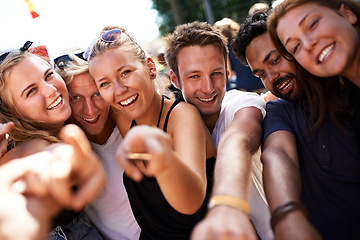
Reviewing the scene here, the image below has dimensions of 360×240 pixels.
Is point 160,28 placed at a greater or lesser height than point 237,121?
lesser

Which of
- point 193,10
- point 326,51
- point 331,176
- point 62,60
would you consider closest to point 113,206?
point 62,60

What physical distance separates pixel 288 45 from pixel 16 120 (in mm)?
1784

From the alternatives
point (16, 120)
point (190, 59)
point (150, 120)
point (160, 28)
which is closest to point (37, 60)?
point (16, 120)

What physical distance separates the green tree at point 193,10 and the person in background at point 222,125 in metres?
11.0

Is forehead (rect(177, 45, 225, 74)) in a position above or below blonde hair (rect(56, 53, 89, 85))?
below

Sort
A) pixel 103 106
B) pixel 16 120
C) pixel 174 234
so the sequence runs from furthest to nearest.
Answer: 1. pixel 103 106
2. pixel 16 120
3. pixel 174 234

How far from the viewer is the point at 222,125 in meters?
1.92

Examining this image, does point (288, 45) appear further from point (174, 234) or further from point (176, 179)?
point (174, 234)

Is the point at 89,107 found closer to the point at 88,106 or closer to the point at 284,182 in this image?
the point at 88,106

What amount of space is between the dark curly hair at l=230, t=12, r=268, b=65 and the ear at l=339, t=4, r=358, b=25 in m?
0.63

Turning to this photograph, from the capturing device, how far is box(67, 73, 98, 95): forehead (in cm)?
203

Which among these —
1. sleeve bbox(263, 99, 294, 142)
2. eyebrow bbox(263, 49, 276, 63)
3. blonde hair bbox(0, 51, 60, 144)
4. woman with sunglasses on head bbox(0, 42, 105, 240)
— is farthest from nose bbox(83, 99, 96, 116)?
eyebrow bbox(263, 49, 276, 63)

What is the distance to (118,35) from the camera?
76.9 inches

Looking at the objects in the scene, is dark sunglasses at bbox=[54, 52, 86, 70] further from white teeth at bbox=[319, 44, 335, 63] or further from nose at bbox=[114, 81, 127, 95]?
white teeth at bbox=[319, 44, 335, 63]
